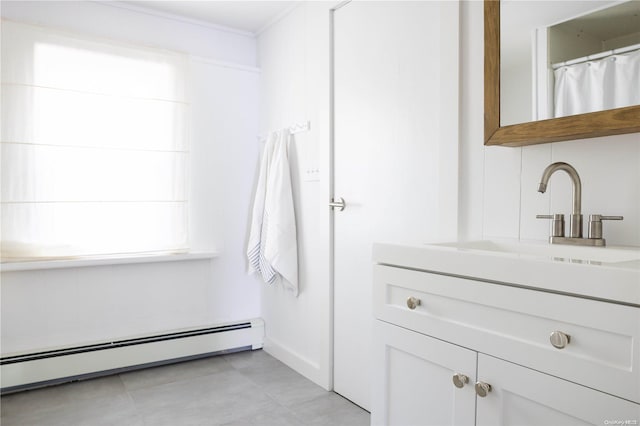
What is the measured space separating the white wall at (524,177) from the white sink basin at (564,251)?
0.35ft

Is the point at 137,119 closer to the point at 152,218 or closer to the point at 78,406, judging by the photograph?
the point at 152,218

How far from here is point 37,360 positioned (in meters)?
2.43

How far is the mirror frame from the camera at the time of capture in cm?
116

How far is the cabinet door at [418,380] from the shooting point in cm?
112

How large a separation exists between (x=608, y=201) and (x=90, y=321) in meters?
2.66

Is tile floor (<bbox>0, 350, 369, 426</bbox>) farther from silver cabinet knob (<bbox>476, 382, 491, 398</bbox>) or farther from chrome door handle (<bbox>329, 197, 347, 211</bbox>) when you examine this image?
silver cabinet knob (<bbox>476, 382, 491, 398</bbox>)

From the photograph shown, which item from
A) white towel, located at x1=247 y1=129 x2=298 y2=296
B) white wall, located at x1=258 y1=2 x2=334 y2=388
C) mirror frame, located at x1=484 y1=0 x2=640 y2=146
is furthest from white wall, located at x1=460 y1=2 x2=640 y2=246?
white towel, located at x1=247 y1=129 x2=298 y2=296

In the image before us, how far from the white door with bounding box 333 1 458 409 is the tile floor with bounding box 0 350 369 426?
0.22m

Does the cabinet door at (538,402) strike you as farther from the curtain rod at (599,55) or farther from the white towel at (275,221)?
the white towel at (275,221)

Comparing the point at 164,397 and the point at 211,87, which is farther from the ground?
the point at 211,87

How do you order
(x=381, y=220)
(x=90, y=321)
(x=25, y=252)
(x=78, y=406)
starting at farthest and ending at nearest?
1. (x=90, y=321)
2. (x=25, y=252)
3. (x=78, y=406)
4. (x=381, y=220)

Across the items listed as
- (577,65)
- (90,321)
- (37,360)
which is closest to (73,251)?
(90,321)

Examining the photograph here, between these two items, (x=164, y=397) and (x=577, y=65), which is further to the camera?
(x=164, y=397)

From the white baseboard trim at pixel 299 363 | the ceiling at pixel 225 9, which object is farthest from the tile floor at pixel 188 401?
the ceiling at pixel 225 9
